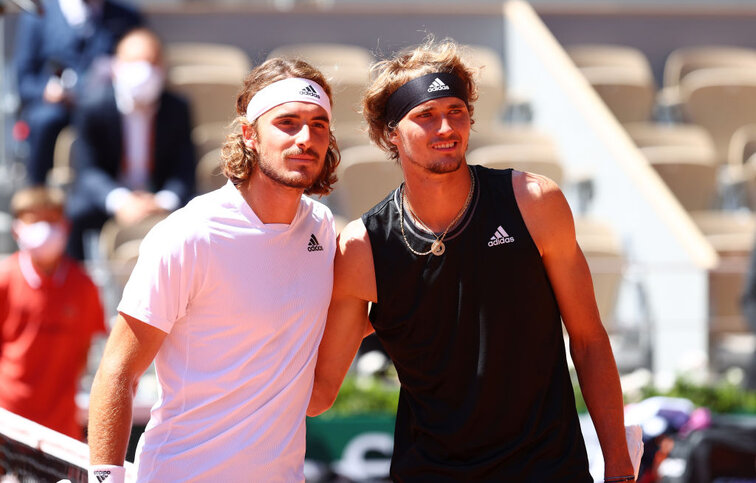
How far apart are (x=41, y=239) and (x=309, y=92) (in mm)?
3136

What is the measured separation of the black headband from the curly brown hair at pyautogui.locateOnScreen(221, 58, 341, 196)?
0.77 feet

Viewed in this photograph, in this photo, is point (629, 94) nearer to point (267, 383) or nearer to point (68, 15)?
point (68, 15)

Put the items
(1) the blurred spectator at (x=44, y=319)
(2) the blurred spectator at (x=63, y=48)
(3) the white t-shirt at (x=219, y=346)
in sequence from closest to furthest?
(3) the white t-shirt at (x=219, y=346) < (1) the blurred spectator at (x=44, y=319) < (2) the blurred spectator at (x=63, y=48)

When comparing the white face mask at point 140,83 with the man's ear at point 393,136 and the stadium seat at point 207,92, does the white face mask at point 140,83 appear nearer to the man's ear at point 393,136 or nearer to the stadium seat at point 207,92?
the stadium seat at point 207,92

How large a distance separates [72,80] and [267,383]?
17.1 ft

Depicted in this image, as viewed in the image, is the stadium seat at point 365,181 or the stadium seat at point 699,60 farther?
the stadium seat at point 699,60

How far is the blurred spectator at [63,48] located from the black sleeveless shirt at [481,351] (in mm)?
5026

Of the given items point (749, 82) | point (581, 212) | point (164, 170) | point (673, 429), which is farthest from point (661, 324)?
point (749, 82)

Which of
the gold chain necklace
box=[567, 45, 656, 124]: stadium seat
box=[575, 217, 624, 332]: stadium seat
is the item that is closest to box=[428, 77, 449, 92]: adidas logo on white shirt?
the gold chain necklace

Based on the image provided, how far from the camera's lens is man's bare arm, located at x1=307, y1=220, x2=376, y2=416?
3420 mm

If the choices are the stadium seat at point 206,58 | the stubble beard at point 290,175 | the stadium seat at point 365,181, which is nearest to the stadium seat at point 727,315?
the stadium seat at point 365,181

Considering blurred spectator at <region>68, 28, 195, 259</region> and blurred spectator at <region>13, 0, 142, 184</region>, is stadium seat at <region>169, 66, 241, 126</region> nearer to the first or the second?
blurred spectator at <region>13, 0, 142, 184</region>

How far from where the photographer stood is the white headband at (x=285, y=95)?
10.9 ft

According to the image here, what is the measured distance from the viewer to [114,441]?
3.07 m
